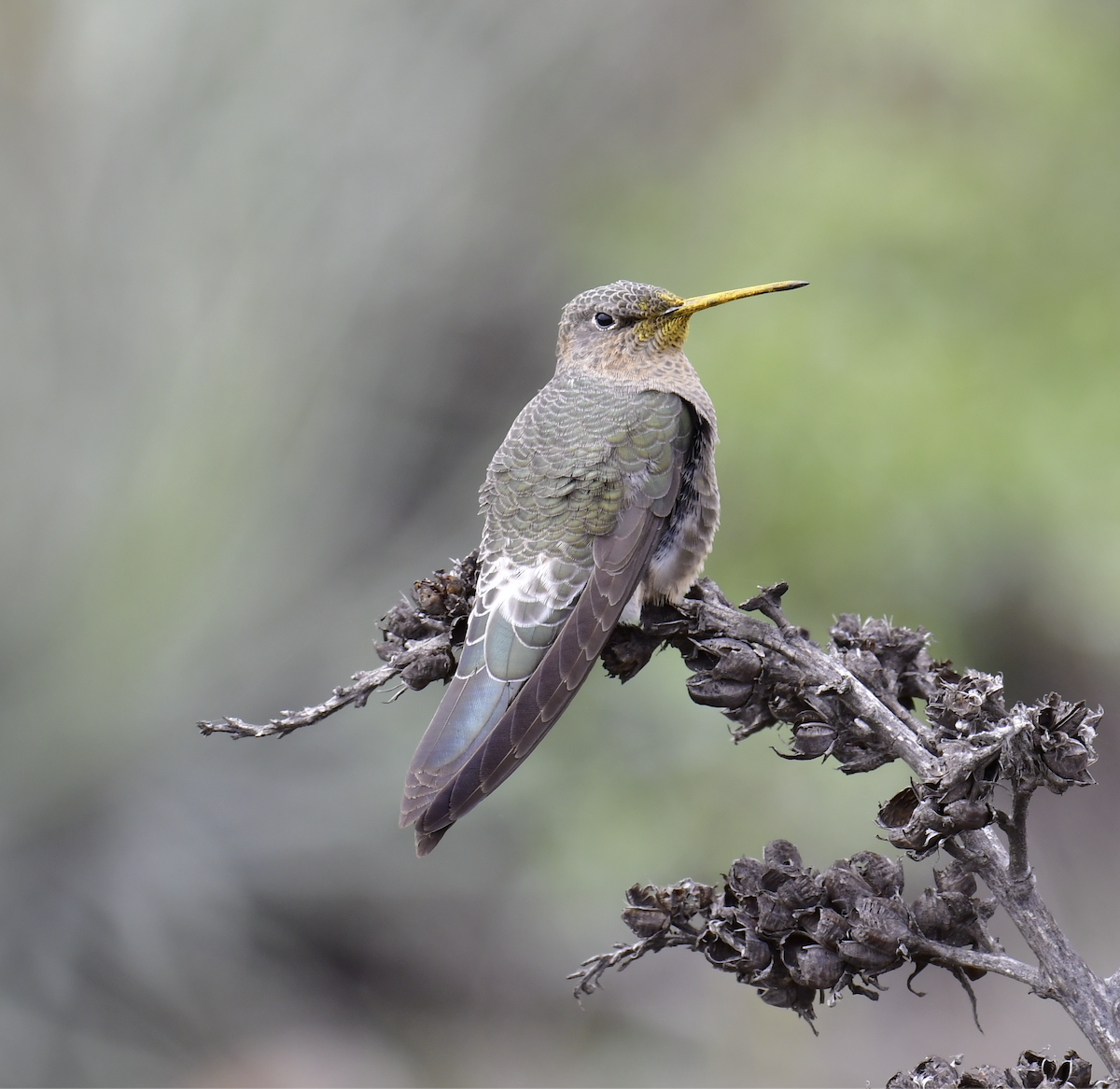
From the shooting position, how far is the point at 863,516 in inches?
160

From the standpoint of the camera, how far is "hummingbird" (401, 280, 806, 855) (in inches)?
71.9

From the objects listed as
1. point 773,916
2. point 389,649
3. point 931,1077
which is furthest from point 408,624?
point 931,1077

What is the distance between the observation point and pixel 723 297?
2.33m

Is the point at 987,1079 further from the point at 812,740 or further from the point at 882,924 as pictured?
the point at 812,740

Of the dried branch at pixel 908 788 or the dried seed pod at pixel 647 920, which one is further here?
the dried seed pod at pixel 647 920

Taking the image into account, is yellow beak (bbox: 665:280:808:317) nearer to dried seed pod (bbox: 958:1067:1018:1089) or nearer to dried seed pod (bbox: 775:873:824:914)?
dried seed pod (bbox: 775:873:824:914)

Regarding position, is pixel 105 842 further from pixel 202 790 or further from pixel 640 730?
pixel 640 730

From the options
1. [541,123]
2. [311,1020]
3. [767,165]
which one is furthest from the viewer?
[767,165]

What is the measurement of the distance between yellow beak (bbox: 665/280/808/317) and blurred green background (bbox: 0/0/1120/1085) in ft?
5.30

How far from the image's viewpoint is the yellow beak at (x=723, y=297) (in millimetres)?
2236

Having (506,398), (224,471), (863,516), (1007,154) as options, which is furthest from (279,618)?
(1007,154)

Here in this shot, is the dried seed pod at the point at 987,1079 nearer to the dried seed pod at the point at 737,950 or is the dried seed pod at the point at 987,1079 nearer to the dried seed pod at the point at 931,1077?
the dried seed pod at the point at 931,1077

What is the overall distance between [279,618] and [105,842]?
924mm

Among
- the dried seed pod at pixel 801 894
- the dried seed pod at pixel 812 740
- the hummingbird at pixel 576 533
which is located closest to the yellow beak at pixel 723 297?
the hummingbird at pixel 576 533
